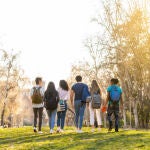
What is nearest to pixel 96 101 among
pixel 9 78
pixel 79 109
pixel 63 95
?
pixel 79 109

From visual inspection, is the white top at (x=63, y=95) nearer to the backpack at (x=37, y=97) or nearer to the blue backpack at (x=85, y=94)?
the backpack at (x=37, y=97)

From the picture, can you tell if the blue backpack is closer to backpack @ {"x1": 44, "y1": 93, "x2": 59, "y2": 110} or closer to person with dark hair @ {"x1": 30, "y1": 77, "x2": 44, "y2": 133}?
backpack @ {"x1": 44, "y1": 93, "x2": 59, "y2": 110}

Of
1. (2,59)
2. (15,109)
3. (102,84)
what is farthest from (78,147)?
(15,109)

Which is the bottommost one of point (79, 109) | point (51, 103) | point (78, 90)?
point (79, 109)

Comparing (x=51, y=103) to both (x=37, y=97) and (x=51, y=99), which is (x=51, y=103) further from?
(x=37, y=97)

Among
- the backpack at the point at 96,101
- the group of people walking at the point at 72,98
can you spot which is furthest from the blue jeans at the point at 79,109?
the backpack at the point at 96,101

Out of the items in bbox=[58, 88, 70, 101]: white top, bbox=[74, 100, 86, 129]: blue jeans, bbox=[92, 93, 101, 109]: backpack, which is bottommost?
bbox=[74, 100, 86, 129]: blue jeans

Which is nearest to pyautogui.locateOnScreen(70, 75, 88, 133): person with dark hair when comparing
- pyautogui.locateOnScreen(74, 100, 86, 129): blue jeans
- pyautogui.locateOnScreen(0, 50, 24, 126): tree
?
pyautogui.locateOnScreen(74, 100, 86, 129): blue jeans

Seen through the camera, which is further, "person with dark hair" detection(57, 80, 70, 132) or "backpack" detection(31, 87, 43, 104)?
"person with dark hair" detection(57, 80, 70, 132)

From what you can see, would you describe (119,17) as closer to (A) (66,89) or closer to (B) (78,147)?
(A) (66,89)

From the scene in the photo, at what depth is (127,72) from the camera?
45812 millimetres

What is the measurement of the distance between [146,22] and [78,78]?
20822mm

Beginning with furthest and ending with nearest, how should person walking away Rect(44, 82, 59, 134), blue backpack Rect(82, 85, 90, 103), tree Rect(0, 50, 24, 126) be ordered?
1. tree Rect(0, 50, 24, 126)
2. person walking away Rect(44, 82, 59, 134)
3. blue backpack Rect(82, 85, 90, 103)

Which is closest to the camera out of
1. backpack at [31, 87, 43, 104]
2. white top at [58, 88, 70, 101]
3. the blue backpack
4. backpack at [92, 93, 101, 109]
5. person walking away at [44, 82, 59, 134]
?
the blue backpack
